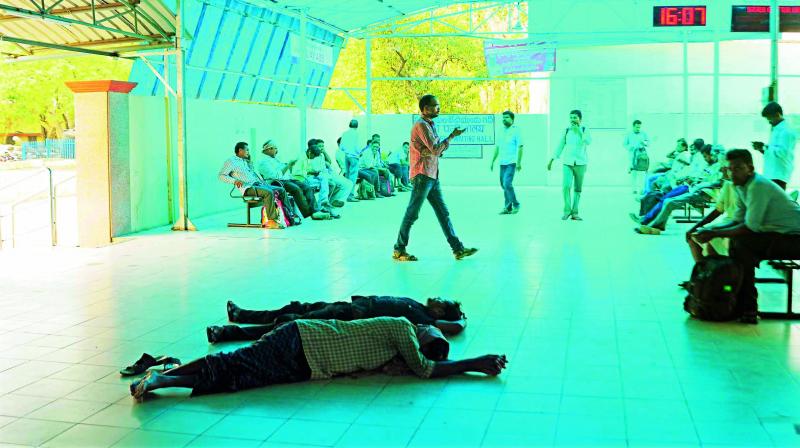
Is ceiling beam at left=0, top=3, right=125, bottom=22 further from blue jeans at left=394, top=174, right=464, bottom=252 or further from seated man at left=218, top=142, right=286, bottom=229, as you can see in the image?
blue jeans at left=394, top=174, right=464, bottom=252

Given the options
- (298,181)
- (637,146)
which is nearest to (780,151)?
(298,181)

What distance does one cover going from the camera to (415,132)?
29.0 ft

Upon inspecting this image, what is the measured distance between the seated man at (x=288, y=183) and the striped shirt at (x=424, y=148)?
15.0 ft

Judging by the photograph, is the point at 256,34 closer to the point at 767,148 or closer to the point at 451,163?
the point at 451,163

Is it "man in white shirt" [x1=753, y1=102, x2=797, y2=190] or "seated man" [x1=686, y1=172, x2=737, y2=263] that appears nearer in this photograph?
"seated man" [x1=686, y1=172, x2=737, y2=263]

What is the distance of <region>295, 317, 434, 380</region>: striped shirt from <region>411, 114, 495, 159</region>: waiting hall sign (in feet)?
57.9

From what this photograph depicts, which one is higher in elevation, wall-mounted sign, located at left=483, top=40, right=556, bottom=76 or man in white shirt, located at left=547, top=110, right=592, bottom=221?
wall-mounted sign, located at left=483, top=40, right=556, bottom=76

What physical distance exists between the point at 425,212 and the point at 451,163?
8808 millimetres

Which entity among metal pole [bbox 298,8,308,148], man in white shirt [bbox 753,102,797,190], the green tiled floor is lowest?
the green tiled floor

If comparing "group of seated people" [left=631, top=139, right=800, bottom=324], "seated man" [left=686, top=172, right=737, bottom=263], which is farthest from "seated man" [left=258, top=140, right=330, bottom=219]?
"group of seated people" [left=631, top=139, right=800, bottom=324]

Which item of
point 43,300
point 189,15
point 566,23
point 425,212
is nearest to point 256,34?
point 189,15

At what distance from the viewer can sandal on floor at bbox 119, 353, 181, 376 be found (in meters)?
4.77

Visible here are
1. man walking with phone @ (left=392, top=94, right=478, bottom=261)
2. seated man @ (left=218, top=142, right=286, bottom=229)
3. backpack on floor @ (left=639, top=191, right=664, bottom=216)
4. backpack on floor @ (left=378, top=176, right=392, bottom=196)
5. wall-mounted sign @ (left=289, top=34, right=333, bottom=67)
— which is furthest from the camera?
backpack on floor @ (left=378, top=176, right=392, bottom=196)

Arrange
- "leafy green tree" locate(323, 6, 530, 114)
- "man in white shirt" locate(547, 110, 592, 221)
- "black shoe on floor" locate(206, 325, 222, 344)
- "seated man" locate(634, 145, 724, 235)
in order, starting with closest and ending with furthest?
"black shoe on floor" locate(206, 325, 222, 344) → "seated man" locate(634, 145, 724, 235) → "man in white shirt" locate(547, 110, 592, 221) → "leafy green tree" locate(323, 6, 530, 114)
